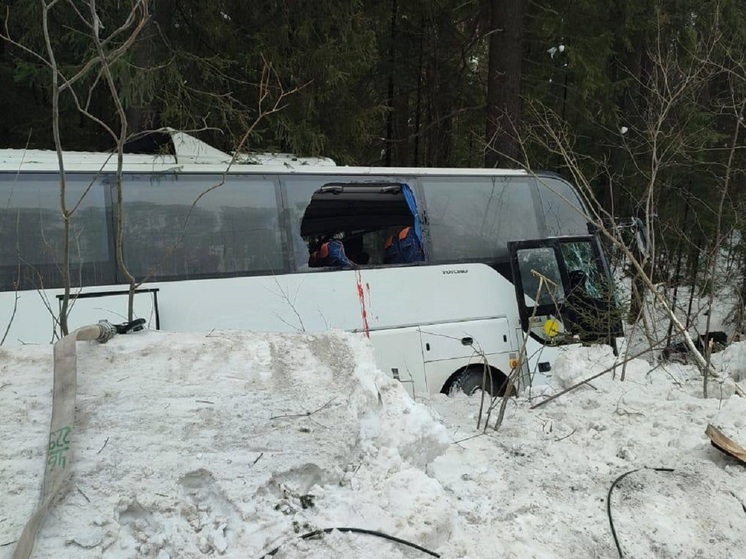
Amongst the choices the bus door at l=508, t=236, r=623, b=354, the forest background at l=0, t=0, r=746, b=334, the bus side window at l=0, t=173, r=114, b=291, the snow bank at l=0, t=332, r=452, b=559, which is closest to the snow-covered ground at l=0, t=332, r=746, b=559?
the snow bank at l=0, t=332, r=452, b=559

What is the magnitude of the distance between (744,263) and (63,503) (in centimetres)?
1240

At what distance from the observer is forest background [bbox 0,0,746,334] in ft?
24.2

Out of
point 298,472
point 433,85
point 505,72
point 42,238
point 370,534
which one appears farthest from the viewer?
point 433,85


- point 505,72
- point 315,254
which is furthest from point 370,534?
point 505,72

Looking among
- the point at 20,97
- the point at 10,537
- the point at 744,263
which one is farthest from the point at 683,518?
the point at 20,97

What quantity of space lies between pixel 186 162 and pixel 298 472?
12.5ft

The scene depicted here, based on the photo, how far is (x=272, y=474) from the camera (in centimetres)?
241

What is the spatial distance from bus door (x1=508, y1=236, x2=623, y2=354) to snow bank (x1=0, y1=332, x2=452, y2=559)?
3780 mm

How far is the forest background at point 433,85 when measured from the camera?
7379mm

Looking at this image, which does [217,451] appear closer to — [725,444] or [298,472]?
[298,472]

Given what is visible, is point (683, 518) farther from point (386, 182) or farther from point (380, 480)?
point (386, 182)

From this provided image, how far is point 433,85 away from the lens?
1431 centimetres

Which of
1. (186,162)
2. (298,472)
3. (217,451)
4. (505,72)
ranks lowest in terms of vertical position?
(298,472)

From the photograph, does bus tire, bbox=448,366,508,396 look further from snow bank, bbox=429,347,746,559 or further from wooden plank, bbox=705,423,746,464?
wooden plank, bbox=705,423,746,464
